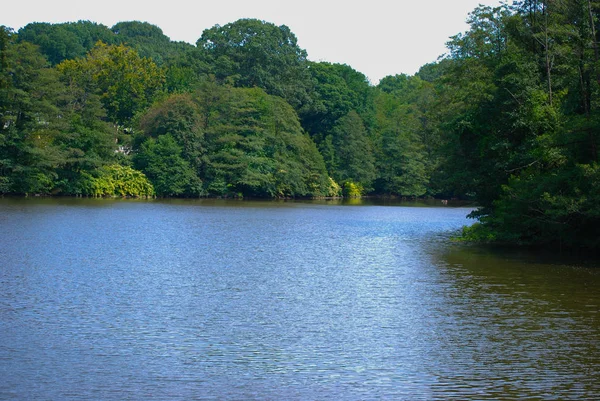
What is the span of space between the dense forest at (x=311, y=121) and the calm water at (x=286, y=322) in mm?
5132

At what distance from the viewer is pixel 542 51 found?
3419cm

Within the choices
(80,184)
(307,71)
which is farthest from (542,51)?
(307,71)

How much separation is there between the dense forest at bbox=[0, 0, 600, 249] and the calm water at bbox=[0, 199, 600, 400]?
202 inches

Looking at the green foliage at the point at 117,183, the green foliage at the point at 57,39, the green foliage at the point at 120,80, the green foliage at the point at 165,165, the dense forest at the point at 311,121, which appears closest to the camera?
the dense forest at the point at 311,121

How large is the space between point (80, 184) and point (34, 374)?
56.1m

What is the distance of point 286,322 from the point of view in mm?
15633

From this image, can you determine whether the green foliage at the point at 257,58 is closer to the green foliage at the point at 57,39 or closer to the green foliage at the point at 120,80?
the green foliage at the point at 120,80

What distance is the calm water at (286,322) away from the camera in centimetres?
1117

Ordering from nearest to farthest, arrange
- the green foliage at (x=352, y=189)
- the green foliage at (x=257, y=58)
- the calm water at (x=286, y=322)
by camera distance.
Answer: the calm water at (x=286, y=322) → the green foliage at (x=257, y=58) → the green foliage at (x=352, y=189)

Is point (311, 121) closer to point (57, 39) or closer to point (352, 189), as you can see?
point (352, 189)

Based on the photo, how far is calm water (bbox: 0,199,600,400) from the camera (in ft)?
36.7

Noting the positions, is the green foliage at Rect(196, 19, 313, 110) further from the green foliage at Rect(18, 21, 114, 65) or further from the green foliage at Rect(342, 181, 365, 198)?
the green foliage at Rect(18, 21, 114, 65)

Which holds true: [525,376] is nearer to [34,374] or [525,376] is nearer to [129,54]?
[34,374]

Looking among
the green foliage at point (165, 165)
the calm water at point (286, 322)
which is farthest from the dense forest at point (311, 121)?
the calm water at point (286, 322)
